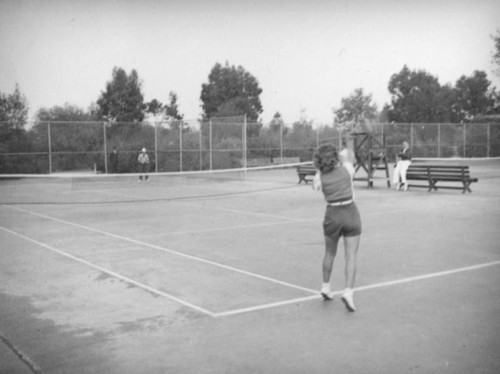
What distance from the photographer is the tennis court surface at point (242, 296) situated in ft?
15.9

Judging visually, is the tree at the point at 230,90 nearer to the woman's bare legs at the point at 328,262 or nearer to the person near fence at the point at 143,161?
the person near fence at the point at 143,161

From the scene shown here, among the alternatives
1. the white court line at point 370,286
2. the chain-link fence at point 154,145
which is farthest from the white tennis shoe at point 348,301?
the chain-link fence at point 154,145

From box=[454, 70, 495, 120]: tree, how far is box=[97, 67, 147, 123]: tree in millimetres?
39539

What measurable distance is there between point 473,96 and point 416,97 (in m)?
7.60

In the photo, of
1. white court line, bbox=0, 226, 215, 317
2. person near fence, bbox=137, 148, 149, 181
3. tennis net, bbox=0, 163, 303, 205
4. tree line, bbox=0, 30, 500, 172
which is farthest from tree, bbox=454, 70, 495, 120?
white court line, bbox=0, 226, 215, 317

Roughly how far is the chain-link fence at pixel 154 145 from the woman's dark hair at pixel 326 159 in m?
19.0

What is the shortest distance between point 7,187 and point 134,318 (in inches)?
865

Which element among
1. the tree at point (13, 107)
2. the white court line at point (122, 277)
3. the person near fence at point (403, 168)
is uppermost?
the tree at point (13, 107)

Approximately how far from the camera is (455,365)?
4566 mm

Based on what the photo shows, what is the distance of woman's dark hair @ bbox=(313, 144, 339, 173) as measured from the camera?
6.25m

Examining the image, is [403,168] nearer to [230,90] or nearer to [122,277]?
[122,277]

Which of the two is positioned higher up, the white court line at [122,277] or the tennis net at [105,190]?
the tennis net at [105,190]

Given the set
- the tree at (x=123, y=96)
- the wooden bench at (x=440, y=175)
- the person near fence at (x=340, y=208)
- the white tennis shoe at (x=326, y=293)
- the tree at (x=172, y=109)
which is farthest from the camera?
the tree at (x=172, y=109)

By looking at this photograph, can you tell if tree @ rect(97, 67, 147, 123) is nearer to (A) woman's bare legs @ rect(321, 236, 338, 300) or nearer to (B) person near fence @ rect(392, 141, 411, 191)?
(B) person near fence @ rect(392, 141, 411, 191)
